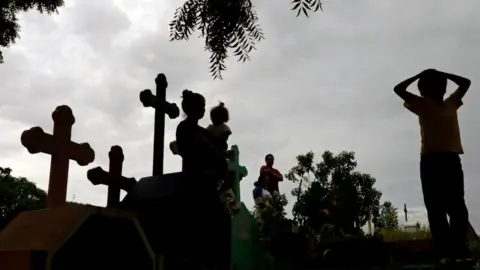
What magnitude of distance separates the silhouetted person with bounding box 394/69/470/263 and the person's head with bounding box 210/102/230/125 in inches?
55.8

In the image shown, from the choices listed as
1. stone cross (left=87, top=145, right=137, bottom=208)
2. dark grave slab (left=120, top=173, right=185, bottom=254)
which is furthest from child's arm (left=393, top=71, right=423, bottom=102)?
stone cross (left=87, top=145, right=137, bottom=208)

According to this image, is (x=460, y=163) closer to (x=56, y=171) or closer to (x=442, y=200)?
(x=442, y=200)

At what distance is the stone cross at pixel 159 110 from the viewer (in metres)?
3.68

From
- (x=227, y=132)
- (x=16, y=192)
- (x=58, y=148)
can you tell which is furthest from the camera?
(x=16, y=192)

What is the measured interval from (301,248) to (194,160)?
2857 millimetres

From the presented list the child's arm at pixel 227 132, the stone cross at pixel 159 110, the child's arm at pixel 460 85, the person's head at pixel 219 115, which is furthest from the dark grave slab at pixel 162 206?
the child's arm at pixel 460 85

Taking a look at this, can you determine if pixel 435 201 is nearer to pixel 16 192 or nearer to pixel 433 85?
pixel 433 85

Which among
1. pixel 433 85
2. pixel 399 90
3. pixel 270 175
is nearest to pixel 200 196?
pixel 399 90

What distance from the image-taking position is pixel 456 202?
139 inches

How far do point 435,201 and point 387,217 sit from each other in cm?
620

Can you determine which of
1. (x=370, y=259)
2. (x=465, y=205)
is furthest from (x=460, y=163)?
(x=370, y=259)

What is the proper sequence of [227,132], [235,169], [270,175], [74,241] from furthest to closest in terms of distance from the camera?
[270,175]
[235,169]
[227,132]
[74,241]

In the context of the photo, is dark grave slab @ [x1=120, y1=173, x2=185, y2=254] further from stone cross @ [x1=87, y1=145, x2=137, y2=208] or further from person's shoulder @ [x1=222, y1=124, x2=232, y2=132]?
person's shoulder @ [x1=222, y1=124, x2=232, y2=132]

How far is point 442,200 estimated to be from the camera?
3.53 m
